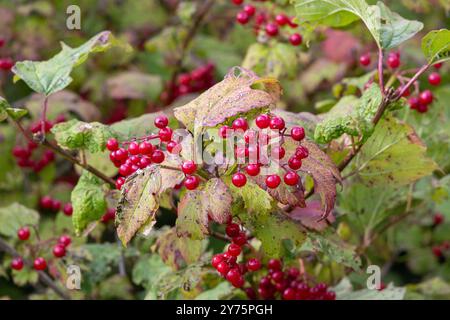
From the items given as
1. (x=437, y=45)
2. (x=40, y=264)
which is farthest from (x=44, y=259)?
(x=437, y=45)

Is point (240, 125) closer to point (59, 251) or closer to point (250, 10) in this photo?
point (59, 251)

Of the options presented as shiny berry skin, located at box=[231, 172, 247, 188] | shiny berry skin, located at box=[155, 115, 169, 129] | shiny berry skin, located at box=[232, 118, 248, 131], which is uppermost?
shiny berry skin, located at box=[232, 118, 248, 131]

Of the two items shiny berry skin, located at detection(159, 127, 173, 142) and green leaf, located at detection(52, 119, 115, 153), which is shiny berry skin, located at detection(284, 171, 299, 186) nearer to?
shiny berry skin, located at detection(159, 127, 173, 142)

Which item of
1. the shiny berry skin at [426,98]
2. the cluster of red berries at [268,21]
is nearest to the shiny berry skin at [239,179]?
the shiny berry skin at [426,98]

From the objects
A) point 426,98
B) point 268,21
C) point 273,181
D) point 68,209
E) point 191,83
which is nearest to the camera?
point 273,181

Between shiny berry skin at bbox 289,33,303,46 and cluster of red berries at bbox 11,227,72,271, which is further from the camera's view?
shiny berry skin at bbox 289,33,303,46

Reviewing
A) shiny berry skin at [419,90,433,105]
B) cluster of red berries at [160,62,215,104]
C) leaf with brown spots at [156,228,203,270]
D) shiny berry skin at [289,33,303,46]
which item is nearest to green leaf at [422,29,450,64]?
shiny berry skin at [419,90,433,105]
